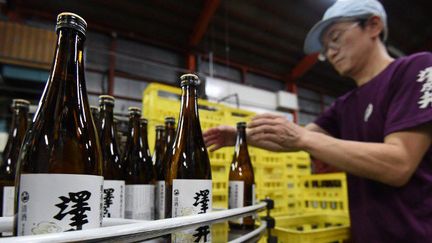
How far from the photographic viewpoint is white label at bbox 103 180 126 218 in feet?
1.64

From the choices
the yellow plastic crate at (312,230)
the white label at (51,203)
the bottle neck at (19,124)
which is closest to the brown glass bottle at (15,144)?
the bottle neck at (19,124)

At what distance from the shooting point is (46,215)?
0.30 metres

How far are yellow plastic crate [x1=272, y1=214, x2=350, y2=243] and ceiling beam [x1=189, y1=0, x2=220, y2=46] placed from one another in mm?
3437

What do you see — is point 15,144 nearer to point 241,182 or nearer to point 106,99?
point 106,99

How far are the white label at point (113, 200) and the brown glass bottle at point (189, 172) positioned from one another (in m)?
0.09

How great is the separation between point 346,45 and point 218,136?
529 mm

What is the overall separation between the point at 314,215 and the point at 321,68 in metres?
5.45

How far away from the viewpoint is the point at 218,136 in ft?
3.06

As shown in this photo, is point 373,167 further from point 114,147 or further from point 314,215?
point 114,147

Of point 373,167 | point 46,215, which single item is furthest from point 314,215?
point 46,215

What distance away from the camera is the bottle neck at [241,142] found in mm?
919

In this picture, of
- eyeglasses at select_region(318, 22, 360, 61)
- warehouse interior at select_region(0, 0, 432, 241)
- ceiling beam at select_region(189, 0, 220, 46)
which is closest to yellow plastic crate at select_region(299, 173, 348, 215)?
eyeglasses at select_region(318, 22, 360, 61)

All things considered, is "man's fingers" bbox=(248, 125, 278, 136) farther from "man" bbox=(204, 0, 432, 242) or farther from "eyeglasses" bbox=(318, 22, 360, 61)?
"eyeglasses" bbox=(318, 22, 360, 61)

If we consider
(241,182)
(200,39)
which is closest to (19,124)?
(241,182)
